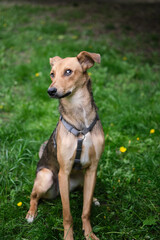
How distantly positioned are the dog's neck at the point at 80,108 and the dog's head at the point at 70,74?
9 cm

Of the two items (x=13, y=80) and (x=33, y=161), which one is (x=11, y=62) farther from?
(x=33, y=161)

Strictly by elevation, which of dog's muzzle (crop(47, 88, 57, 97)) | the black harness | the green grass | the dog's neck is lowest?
the green grass

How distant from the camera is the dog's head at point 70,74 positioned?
2361mm

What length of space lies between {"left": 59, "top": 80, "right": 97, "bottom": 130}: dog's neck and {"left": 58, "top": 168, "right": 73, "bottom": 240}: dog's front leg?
51cm

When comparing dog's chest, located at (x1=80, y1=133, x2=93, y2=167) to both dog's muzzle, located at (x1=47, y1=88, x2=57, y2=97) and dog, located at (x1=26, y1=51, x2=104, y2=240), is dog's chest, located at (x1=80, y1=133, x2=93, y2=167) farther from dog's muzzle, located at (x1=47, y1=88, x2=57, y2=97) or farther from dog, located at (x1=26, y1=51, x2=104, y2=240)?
dog's muzzle, located at (x1=47, y1=88, x2=57, y2=97)

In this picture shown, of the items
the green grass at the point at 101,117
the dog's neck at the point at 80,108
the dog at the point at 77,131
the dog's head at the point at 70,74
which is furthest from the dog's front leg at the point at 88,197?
the dog's head at the point at 70,74

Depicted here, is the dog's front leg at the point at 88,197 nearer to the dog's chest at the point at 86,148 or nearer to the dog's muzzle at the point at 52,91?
the dog's chest at the point at 86,148

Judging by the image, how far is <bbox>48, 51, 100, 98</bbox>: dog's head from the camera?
7.75 ft

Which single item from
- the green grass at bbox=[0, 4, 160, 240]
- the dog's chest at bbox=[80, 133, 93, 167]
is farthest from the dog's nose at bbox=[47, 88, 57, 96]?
the green grass at bbox=[0, 4, 160, 240]

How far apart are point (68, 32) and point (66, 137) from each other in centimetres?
559

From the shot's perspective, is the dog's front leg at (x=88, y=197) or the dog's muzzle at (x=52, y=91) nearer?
the dog's muzzle at (x=52, y=91)

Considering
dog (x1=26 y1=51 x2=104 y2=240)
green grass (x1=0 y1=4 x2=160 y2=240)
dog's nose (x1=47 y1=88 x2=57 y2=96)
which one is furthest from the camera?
green grass (x1=0 y1=4 x2=160 y2=240)

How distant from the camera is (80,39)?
23.0 feet

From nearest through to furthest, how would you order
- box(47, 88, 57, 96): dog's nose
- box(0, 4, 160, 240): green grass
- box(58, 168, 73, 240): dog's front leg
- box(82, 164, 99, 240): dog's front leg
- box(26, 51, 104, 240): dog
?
box(47, 88, 57, 96): dog's nose < box(26, 51, 104, 240): dog < box(58, 168, 73, 240): dog's front leg < box(82, 164, 99, 240): dog's front leg < box(0, 4, 160, 240): green grass
